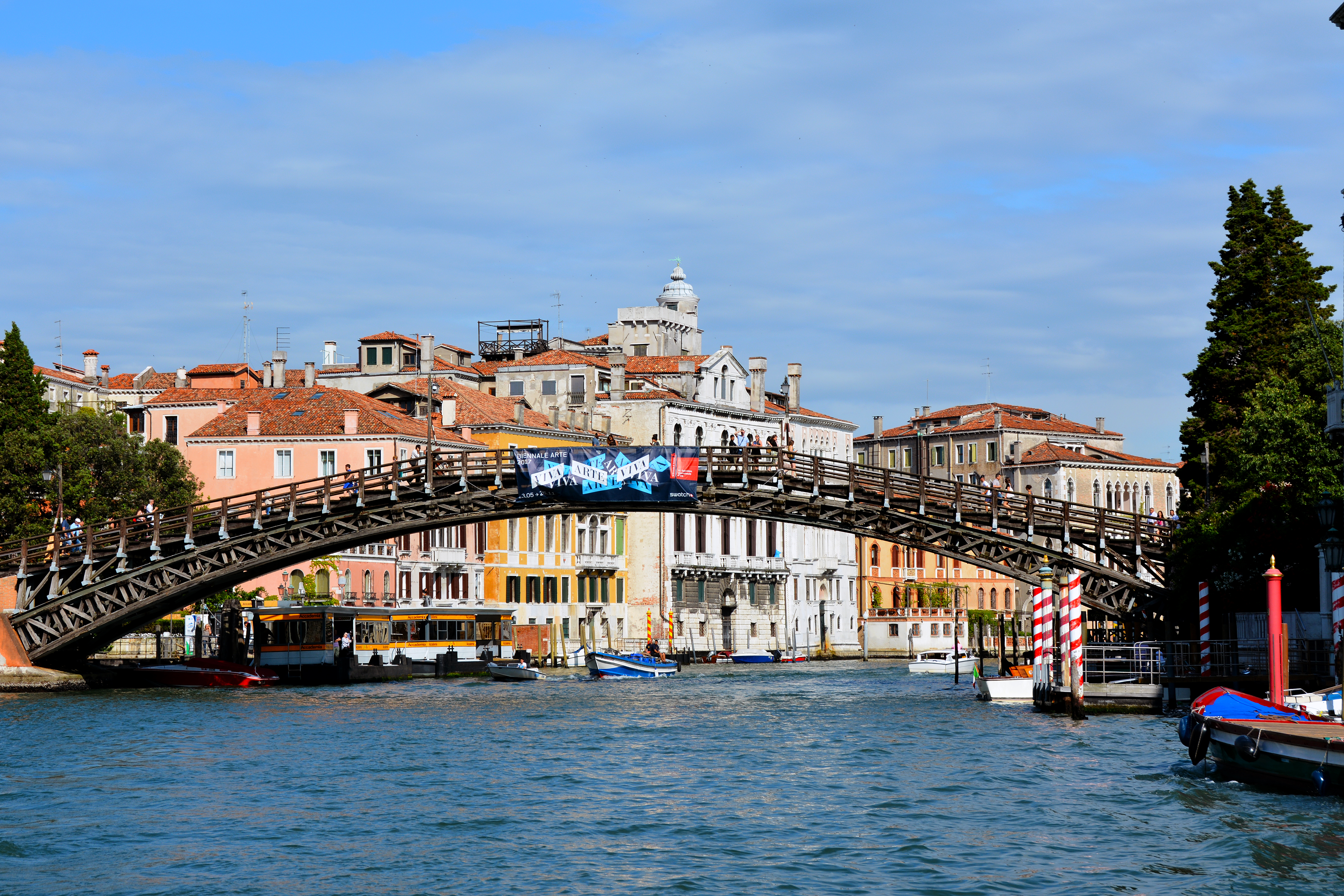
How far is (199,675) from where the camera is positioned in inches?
1649

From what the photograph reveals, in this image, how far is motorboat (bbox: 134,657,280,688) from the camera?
41500 mm

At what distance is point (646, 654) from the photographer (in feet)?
183

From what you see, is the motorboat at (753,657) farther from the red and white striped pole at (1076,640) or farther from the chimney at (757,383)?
the red and white striped pole at (1076,640)

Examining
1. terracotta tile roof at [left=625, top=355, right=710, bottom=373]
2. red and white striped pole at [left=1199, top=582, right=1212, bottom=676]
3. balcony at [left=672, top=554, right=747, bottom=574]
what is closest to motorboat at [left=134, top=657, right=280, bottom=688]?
red and white striped pole at [left=1199, top=582, right=1212, bottom=676]

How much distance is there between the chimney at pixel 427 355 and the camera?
67.8 m

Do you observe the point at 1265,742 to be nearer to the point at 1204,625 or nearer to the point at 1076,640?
the point at 1076,640

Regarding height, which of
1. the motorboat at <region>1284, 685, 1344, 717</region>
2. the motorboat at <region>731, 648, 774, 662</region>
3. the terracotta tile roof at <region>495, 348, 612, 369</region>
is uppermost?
the terracotta tile roof at <region>495, 348, 612, 369</region>

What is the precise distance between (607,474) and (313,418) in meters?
20.0

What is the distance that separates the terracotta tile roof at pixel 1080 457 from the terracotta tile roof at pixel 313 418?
41783 millimetres

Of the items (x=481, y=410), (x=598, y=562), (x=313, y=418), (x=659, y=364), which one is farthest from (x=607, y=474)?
(x=659, y=364)

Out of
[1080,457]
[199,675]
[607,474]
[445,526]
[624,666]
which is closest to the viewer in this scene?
[607,474]

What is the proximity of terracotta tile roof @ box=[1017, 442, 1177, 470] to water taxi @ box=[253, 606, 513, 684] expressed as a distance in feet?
146

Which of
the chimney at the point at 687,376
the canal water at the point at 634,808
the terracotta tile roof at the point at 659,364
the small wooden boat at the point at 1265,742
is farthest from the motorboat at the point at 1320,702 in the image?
the terracotta tile roof at the point at 659,364

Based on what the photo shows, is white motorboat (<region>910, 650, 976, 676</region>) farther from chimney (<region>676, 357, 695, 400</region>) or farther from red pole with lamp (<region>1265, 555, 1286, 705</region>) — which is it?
red pole with lamp (<region>1265, 555, 1286, 705</region>)
